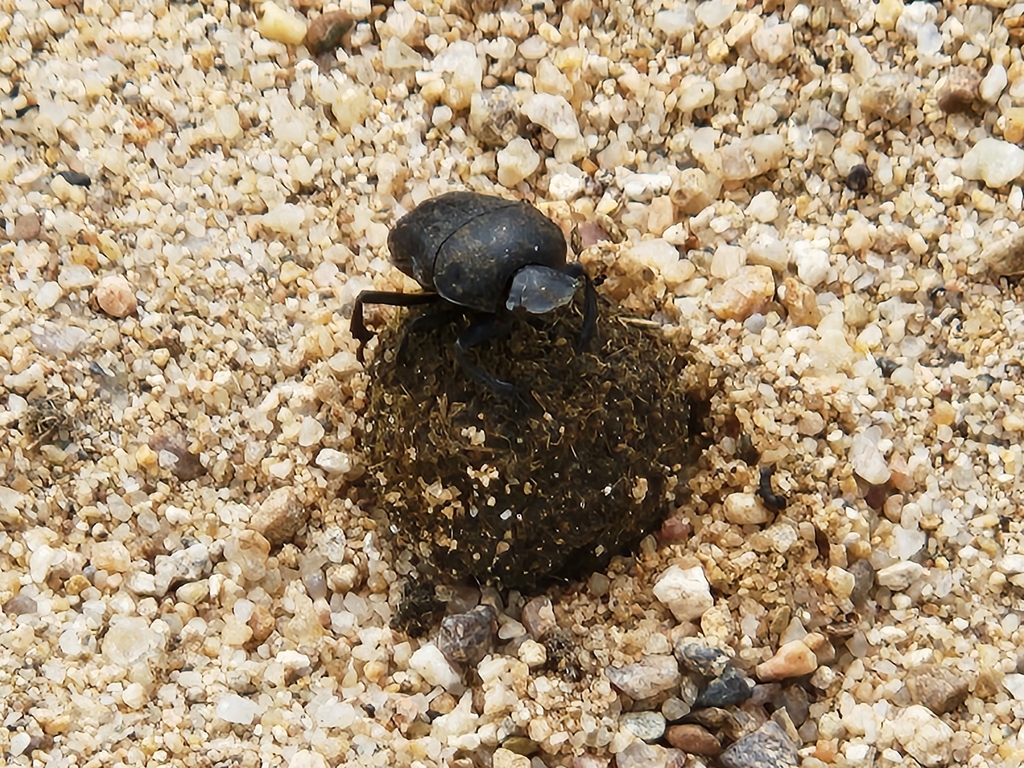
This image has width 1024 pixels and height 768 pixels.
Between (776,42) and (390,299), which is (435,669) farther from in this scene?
(776,42)

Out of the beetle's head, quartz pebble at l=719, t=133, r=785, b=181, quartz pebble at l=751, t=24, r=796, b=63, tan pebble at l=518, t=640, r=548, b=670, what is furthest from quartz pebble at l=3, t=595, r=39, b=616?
quartz pebble at l=751, t=24, r=796, b=63

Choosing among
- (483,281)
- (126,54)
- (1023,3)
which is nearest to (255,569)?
(483,281)

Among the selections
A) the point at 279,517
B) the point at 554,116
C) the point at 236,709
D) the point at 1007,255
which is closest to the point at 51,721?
the point at 236,709

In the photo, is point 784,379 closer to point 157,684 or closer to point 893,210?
point 893,210

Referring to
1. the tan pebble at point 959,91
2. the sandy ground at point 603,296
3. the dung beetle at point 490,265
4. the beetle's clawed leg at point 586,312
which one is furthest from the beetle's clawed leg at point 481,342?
the tan pebble at point 959,91

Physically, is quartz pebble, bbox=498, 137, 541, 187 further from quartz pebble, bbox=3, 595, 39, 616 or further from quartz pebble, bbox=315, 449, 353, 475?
quartz pebble, bbox=3, 595, 39, 616

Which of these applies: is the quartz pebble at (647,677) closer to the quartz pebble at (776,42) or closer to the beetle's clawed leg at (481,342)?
the beetle's clawed leg at (481,342)

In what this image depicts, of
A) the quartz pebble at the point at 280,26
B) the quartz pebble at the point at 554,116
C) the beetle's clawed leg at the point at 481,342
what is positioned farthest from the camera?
the quartz pebble at the point at 280,26
